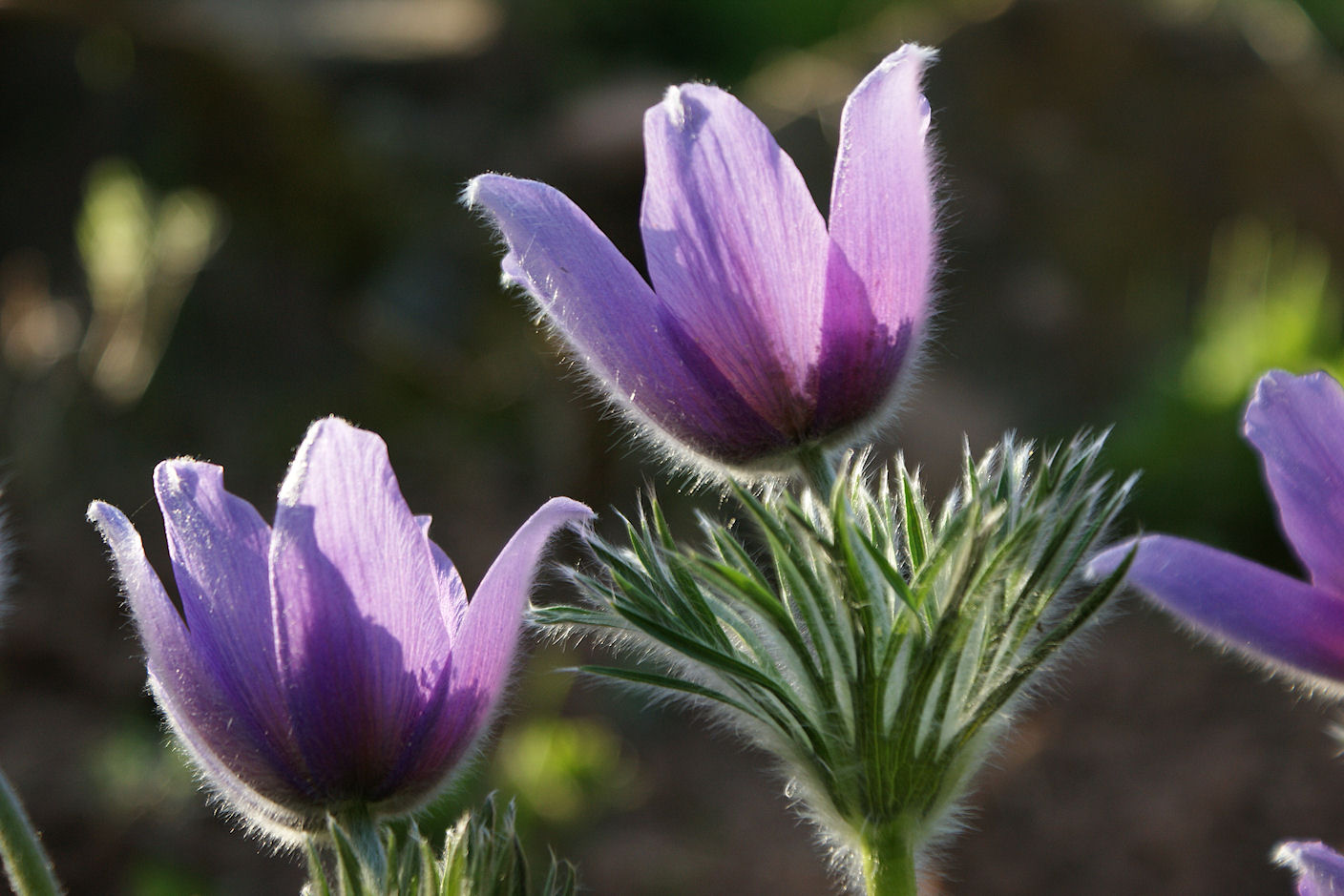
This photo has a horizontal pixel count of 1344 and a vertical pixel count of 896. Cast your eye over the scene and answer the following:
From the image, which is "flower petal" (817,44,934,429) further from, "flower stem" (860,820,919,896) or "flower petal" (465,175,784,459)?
"flower stem" (860,820,919,896)

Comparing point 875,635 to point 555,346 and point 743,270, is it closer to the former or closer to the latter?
point 743,270

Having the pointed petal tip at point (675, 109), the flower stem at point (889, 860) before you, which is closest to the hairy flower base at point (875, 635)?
the flower stem at point (889, 860)

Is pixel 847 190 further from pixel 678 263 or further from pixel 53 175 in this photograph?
pixel 53 175

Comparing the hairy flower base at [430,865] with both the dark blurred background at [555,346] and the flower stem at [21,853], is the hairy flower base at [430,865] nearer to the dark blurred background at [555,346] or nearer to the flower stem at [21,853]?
the flower stem at [21,853]

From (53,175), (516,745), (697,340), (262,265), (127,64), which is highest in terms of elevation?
(127,64)

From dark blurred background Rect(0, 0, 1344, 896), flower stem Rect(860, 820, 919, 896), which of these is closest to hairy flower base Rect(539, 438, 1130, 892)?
flower stem Rect(860, 820, 919, 896)

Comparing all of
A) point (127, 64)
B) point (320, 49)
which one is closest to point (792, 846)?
point (127, 64)
